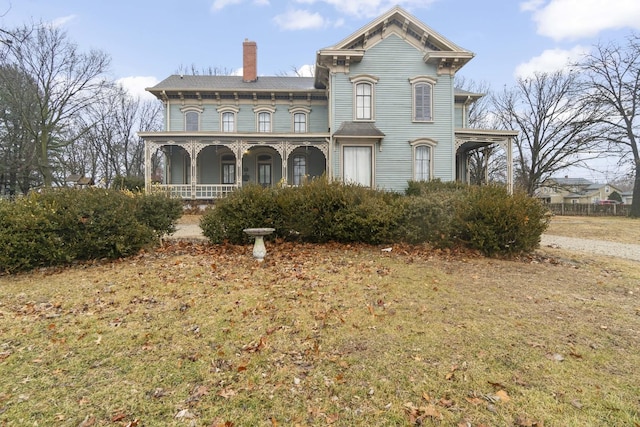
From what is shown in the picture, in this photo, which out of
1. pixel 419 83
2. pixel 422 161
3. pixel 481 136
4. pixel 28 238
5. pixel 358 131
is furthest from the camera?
pixel 481 136

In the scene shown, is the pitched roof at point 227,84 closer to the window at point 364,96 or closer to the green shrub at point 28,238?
the window at point 364,96

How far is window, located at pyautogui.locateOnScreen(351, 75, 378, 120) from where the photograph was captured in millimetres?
17484

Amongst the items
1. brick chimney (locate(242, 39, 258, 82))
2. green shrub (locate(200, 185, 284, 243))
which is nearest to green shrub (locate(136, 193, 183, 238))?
green shrub (locate(200, 185, 284, 243))

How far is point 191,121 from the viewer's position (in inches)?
802

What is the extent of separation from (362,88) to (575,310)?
15227 mm

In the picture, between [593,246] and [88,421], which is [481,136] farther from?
[88,421]

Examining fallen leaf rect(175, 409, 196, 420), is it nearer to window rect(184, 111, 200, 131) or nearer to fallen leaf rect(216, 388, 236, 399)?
fallen leaf rect(216, 388, 236, 399)

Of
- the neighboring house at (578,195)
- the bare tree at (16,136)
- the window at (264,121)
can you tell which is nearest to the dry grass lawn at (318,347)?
the window at (264,121)

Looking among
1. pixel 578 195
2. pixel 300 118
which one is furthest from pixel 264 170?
pixel 578 195

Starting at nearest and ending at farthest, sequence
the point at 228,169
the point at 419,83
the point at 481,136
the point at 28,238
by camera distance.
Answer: the point at 28,238 < the point at 419,83 < the point at 481,136 < the point at 228,169

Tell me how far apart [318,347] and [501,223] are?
5374mm

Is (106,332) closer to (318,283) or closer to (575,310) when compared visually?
(318,283)

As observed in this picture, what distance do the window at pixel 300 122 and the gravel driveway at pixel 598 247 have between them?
46.8 ft

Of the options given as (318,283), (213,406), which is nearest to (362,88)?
(318,283)
